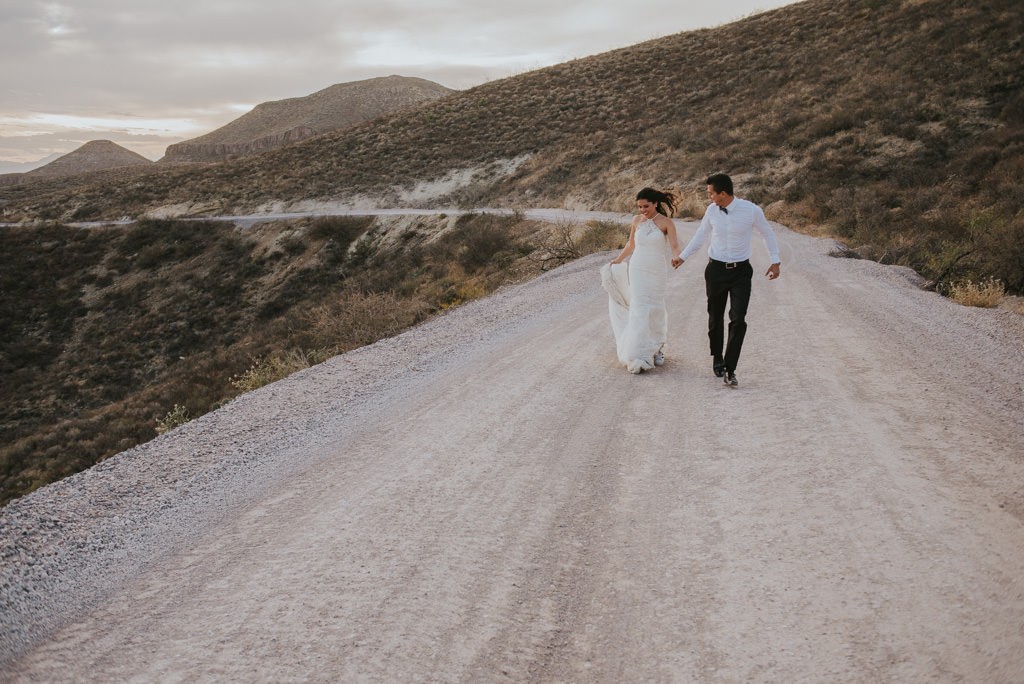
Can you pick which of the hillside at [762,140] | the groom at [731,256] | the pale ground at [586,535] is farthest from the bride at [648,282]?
the hillside at [762,140]

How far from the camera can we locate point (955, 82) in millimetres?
23984

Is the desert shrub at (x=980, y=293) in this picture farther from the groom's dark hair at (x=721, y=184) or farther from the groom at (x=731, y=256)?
the groom's dark hair at (x=721, y=184)

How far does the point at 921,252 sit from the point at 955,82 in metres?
16.7

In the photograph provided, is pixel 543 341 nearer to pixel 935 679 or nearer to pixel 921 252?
pixel 935 679

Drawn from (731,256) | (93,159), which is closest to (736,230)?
(731,256)

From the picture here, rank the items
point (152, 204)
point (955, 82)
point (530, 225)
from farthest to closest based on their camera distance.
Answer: point (152, 204) < point (955, 82) < point (530, 225)

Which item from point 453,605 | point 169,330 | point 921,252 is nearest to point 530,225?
point 921,252

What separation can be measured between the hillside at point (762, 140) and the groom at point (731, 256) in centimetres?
690

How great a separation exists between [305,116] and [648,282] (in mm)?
128892

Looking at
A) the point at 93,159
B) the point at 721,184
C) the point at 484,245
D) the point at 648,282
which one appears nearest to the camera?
the point at 721,184

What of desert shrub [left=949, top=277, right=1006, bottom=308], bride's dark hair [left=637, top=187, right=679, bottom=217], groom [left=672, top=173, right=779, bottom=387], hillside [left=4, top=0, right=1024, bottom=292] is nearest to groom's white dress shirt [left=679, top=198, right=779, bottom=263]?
groom [left=672, top=173, right=779, bottom=387]

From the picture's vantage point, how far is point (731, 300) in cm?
575

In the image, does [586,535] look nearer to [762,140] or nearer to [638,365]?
[638,365]

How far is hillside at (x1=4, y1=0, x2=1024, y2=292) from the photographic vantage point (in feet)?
55.4
